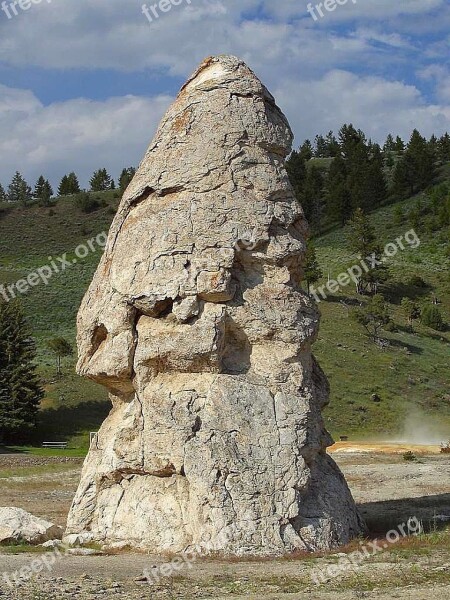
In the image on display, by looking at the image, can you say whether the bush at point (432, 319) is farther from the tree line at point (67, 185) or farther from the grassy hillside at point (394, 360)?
the tree line at point (67, 185)

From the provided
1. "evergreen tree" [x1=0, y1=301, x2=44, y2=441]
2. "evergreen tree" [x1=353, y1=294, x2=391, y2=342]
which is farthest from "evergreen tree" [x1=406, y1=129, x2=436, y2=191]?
"evergreen tree" [x1=0, y1=301, x2=44, y2=441]

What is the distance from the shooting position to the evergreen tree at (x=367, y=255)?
82162mm

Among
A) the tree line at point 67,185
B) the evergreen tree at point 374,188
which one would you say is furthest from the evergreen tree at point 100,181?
the evergreen tree at point 374,188

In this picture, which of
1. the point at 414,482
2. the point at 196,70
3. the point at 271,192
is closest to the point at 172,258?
the point at 271,192

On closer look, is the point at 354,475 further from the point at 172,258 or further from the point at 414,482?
the point at 172,258

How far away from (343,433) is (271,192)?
34381mm

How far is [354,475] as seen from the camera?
91.1 ft

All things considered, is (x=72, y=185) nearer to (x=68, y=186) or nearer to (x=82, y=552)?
(x=68, y=186)

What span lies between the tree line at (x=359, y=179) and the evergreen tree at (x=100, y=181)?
3661 centimetres

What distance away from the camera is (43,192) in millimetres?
125438

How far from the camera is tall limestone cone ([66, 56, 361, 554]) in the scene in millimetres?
15719

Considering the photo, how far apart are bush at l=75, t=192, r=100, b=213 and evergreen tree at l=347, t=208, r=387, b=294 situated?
4539cm

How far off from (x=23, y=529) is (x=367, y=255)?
7132cm

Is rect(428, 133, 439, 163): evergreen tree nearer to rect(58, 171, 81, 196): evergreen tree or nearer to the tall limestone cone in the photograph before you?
rect(58, 171, 81, 196): evergreen tree
